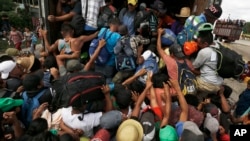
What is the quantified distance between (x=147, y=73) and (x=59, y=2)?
6.78ft

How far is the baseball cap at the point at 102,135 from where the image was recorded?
2.47m

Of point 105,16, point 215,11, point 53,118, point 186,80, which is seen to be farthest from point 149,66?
point 53,118

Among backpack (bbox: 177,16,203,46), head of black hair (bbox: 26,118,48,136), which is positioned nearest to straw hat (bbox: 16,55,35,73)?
head of black hair (bbox: 26,118,48,136)

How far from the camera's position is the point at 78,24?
4.00 meters

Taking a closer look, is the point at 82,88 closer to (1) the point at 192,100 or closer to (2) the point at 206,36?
(1) the point at 192,100

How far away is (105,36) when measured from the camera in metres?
3.73

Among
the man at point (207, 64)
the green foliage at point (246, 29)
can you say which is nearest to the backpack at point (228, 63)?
the man at point (207, 64)

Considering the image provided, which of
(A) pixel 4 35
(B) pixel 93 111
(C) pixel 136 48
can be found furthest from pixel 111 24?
(A) pixel 4 35

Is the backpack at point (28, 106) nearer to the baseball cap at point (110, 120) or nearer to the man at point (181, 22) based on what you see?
the baseball cap at point (110, 120)

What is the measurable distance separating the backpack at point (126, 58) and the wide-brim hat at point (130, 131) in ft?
3.77

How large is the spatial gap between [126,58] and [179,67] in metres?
0.78

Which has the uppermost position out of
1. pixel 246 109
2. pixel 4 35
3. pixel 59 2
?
pixel 59 2

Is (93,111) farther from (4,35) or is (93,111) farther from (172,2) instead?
(4,35)

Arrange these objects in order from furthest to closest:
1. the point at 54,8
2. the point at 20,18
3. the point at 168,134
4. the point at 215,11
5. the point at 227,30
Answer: the point at 227,30, the point at 20,18, the point at 54,8, the point at 215,11, the point at 168,134
